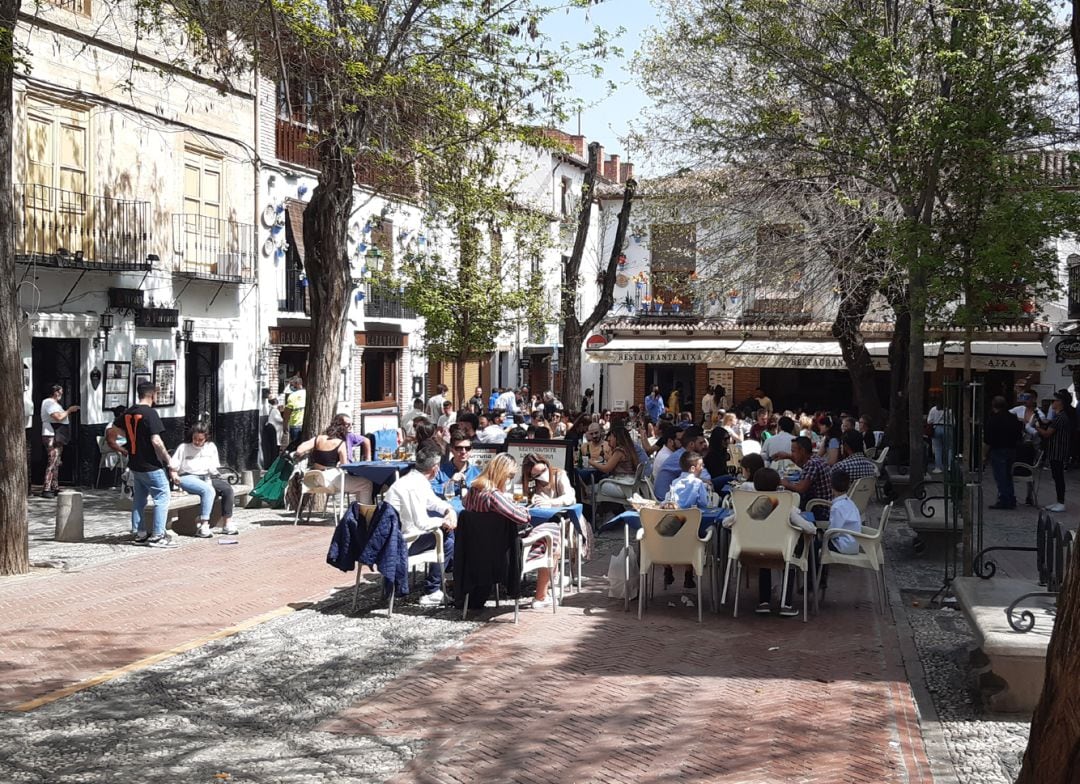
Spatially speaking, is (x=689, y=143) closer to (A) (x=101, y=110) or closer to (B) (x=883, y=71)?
(B) (x=883, y=71)

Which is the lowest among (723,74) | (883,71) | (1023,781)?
(1023,781)

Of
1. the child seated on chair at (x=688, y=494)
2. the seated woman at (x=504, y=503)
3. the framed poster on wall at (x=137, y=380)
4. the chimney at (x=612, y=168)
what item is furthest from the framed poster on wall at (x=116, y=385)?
the chimney at (x=612, y=168)

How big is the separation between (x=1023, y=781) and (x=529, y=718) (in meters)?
3.43

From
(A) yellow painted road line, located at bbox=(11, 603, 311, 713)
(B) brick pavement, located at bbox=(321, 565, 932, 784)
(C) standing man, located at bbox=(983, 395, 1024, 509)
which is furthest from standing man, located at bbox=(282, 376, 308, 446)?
(B) brick pavement, located at bbox=(321, 565, 932, 784)

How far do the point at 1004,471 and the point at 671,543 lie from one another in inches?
416

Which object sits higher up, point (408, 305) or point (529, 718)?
point (408, 305)

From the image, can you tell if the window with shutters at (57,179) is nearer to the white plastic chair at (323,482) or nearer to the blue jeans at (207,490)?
the blue jeans at (207,490)

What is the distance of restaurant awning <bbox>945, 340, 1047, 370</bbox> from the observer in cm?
3325

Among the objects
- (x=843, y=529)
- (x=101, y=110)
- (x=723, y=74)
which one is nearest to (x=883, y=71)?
(x=723, y=74)

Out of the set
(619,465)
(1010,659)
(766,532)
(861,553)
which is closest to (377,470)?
(619,465)

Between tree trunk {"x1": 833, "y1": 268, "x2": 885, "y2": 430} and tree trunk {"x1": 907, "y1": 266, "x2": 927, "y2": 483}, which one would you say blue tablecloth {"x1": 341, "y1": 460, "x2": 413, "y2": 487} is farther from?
tree trunk {"x1": 833, "y1": 268, "x2": 885, "y2": 430}

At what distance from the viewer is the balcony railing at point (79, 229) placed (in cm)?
1830

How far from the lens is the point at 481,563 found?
10203 millimetres

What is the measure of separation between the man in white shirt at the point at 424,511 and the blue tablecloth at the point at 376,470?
173 inches
